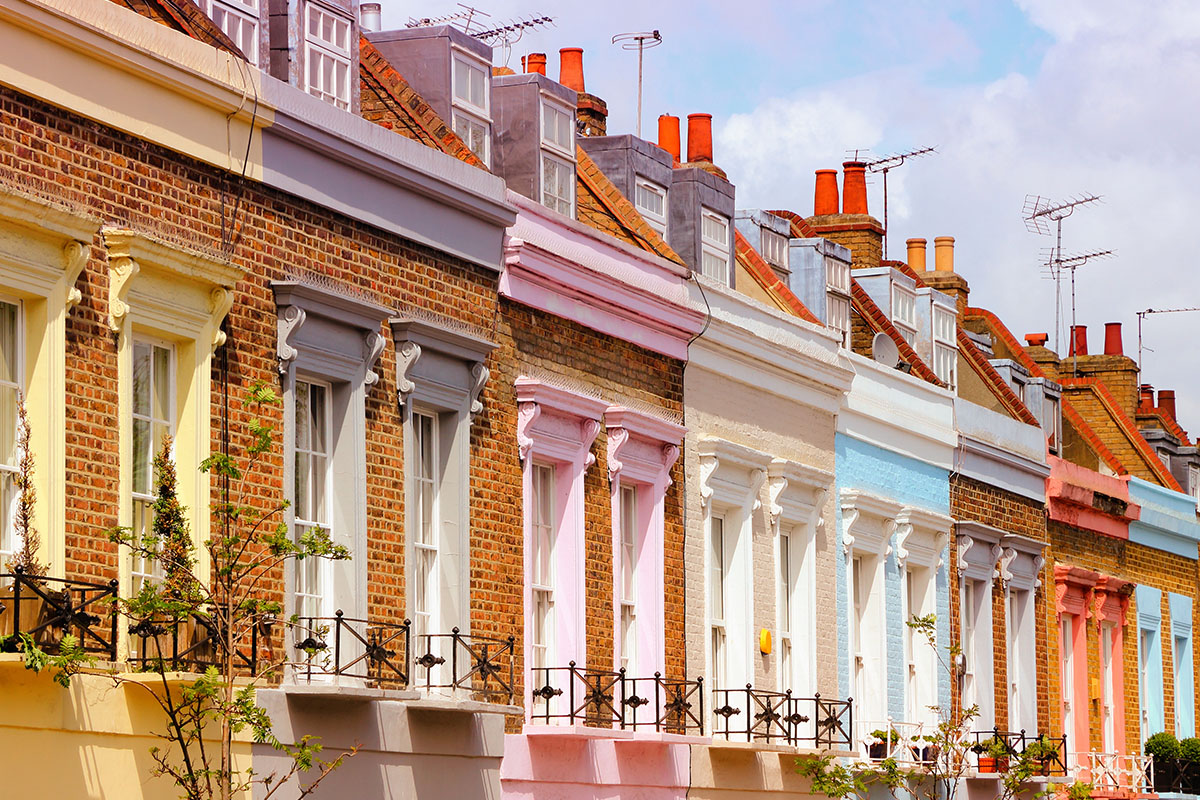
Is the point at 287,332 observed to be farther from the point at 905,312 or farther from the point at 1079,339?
the point at 1079,339

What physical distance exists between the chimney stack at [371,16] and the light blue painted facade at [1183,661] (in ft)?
67.7

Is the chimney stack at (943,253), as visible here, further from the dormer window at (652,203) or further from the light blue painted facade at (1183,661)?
the dormer window at (652,203)

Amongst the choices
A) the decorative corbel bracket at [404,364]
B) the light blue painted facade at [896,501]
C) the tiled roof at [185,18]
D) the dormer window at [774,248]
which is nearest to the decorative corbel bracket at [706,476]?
the light blue painted facade at [896,501]

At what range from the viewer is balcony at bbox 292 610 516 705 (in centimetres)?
1820

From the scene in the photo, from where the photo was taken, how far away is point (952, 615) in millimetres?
31516

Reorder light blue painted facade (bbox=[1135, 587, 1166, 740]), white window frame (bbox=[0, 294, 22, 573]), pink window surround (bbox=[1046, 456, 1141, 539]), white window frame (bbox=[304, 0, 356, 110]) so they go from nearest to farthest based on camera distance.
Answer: white window frame (bbox=[0, 294, 22, 573]) < white window frame (bbox=[304, 0, 356, 110]) < pink window surround (bbox=[1046, 456, 1141, 539]) < light blue painted facade (bbox=[1135, 587, 1166, 740])

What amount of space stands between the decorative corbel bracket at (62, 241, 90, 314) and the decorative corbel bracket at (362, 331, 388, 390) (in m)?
3.85

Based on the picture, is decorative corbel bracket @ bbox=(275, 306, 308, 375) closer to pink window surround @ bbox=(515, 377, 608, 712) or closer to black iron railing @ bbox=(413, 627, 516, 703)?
black iron railing @ bbox=(413, 627, 516, 703)

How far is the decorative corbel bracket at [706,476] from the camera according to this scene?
83.2ft

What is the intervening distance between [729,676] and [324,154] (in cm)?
940

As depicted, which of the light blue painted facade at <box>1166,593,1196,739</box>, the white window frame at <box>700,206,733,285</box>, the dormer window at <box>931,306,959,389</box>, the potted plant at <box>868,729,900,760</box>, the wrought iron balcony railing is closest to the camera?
the wrought iron balcony railing

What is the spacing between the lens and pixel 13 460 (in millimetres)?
15297

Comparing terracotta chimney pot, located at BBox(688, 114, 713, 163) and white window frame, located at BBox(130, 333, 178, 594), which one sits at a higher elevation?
terracotta chimney pot, located at BBox(688, 114, 713, 163)

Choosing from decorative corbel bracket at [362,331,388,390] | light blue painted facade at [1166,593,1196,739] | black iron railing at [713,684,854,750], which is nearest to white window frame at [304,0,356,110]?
decorative corbel bracket at [362,331,388,390]
